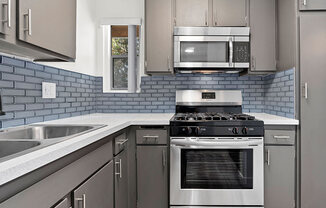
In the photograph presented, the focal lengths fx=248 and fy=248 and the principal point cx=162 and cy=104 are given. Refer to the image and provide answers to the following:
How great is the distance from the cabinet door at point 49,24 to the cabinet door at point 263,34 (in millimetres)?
1768

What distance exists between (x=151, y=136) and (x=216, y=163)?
61cm

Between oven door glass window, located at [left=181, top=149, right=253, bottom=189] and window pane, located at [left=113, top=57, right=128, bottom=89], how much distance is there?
125 centimetres

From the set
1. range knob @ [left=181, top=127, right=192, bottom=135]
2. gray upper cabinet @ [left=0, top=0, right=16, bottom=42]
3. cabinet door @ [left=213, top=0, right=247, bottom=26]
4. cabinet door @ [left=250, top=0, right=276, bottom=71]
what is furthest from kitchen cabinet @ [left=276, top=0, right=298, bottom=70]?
gray upper cabinet @ [left=0, top=0, right=16, bottom=42]

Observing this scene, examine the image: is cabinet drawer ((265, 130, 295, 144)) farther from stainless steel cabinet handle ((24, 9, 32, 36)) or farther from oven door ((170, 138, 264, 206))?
stainless steel cabinet handle ((24, 9, 32, 36))

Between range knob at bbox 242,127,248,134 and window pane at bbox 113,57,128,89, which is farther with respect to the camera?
window pane at bbox 113,57,128,89

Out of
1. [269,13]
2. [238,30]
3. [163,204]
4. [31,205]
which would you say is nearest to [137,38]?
[238,30]

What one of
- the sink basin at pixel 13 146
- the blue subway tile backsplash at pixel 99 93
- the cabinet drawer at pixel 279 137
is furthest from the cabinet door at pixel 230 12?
the sink basin at pixel 13 146

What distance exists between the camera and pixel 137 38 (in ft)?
9.77

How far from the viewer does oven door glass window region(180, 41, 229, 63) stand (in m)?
2.51

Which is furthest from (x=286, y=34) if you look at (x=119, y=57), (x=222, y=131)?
(x=119, y=57)

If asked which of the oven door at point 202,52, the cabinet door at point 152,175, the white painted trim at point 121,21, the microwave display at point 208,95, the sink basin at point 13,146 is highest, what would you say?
Result: the white painted trim at point 121,21

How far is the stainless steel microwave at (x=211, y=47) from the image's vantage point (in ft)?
8.20

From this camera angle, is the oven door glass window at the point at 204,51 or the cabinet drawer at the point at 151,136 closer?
the cabinet drawer at the point at 151,136

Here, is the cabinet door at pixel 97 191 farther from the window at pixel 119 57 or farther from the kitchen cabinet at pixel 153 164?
the window at pixel 119 57
